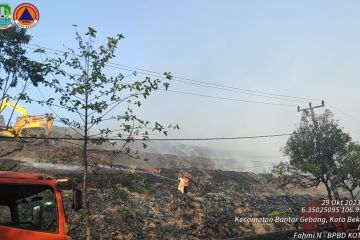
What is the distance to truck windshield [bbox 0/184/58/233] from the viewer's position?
5.60 meters

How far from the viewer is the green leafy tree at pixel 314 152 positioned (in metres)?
26.5

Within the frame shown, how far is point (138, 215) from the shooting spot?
19297 millimetres

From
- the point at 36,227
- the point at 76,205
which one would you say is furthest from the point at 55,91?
the point at 36,227

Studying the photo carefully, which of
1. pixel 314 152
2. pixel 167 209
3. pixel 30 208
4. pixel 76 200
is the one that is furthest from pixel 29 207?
pixel 314 152

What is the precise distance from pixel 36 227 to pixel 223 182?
29199mm

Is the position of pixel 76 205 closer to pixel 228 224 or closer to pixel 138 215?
pixel 138 215

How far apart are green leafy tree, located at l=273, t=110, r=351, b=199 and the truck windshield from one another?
72.8 ft

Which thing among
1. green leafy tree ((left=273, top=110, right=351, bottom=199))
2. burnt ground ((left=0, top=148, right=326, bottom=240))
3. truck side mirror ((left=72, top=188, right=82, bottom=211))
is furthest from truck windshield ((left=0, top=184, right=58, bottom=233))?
green leafy tree ((left=273, top=110, right=351, bottom=199))

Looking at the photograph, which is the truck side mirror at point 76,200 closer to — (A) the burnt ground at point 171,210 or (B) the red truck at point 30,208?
(B) the red truck at point 30,208

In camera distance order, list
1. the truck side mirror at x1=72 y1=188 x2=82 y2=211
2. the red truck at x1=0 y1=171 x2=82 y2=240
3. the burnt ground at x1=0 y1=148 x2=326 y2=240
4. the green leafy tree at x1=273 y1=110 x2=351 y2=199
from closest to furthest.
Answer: the red truck at x1=0 y1=171 x2=82 y2=240 → the truck side mirror at x1=72 y1=188 x2=82 y2=211 → the burnt ground at x1=0 y1=148 x2=326 y2=240 → the green leafy tree at x1=273 y1=110 x2=351 y2=199

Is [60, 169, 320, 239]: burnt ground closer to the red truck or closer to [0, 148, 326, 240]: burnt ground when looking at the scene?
[0, 148, 326, 240]: burnt ground

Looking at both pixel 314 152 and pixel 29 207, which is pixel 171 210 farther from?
pixel 29 207

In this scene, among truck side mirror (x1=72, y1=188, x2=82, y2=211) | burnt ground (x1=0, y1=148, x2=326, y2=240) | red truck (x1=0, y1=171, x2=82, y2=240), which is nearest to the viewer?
red truck (x1=0, y1=171, x2=82, y2=240)

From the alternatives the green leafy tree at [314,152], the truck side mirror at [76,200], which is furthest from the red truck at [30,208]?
the green leafy tree at [314,152]
